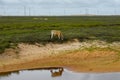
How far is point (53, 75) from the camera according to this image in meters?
20.9

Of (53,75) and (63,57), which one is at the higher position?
(63,57)

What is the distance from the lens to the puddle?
782 inches

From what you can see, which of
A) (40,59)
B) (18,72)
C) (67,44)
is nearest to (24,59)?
(40,59)

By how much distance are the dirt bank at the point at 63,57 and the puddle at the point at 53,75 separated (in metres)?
1.14

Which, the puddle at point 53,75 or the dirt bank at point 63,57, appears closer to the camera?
the puddle at point 53,75

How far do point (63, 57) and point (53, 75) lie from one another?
17.5 ft

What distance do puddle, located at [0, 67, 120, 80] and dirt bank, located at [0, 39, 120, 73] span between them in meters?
1.14

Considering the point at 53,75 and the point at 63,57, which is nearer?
the point at 53,75

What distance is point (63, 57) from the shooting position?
1029 inches

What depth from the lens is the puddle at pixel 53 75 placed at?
782 inches

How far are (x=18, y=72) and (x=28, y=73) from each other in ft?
2.60

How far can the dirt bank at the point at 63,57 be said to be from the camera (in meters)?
23.4

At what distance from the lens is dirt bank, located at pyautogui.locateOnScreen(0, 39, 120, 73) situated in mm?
23359

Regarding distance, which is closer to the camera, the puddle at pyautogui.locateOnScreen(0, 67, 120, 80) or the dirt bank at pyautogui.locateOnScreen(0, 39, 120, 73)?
the puddle at pyautogui.locateOnScreen(0, 67, 120, 80)
